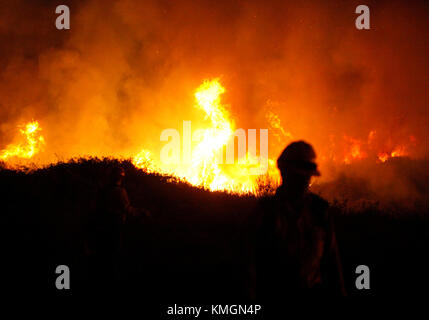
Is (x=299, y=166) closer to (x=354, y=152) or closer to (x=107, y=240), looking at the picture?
(x=107, y=240)

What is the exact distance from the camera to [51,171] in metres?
14.3

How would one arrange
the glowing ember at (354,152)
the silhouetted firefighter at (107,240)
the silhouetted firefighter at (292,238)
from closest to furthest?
1. the silhouetted firefighter at (292,238)
2. the silhouetted firefighter at (107,240)
3. the glowing ember at (354,152)

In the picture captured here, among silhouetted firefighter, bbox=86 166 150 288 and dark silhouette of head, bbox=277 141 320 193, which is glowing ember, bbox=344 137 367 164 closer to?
silhouetted firefighter, bbox=86 166 150 288

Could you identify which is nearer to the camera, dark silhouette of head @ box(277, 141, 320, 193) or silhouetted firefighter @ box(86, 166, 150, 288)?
dark silhouette of head @ box(277, 141, 320, 193)

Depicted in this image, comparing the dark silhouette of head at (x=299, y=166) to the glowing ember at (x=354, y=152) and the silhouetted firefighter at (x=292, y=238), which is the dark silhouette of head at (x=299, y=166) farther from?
the glowing ember at (x=354, y=152)

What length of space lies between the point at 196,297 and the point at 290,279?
346 centimetres

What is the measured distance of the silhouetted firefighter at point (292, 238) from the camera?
8.37 ft

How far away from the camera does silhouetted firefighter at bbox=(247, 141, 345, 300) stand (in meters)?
2.55

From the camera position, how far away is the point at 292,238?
8.46 ft

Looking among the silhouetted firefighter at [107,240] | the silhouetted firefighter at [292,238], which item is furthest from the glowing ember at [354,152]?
the silhouetted firefighter at [292,238]

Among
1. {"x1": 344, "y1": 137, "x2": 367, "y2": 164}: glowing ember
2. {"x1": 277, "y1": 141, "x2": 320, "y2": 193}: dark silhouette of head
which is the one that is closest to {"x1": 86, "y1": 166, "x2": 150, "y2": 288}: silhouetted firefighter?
{"x1": 277, "y1": 141, "x2": 320, "y2": 193}: dark silhouette of head

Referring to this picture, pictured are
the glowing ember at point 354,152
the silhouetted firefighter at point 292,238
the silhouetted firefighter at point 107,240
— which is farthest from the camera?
the glowing ember at point 354,152

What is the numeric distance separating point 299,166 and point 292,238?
67cm
